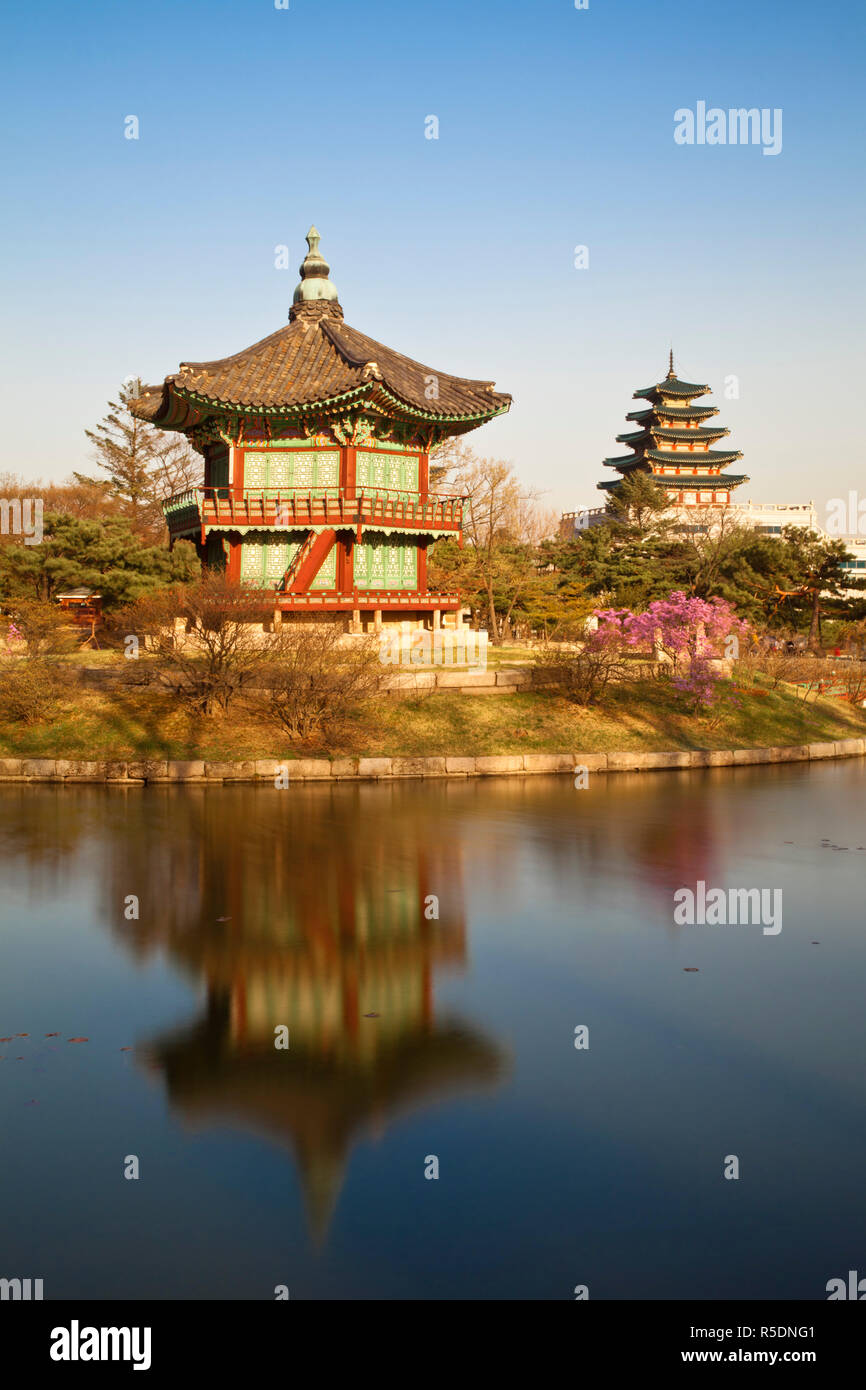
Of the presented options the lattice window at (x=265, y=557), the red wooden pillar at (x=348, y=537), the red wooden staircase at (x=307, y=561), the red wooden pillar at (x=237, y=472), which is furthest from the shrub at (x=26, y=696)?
the red wooden pillar at (x=237, y=472)

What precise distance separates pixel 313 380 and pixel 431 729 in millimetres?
14677

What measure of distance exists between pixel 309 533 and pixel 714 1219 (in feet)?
104

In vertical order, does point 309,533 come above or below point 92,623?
above

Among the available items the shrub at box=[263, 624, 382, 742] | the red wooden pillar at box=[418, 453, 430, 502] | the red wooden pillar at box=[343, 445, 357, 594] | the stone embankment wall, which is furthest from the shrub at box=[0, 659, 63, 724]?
the red wooden pillar at box=[418, 453, 430, 502]

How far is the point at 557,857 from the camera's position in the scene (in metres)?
16.1

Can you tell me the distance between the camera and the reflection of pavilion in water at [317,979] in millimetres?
7781

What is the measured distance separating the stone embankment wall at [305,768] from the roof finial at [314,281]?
2245 cm

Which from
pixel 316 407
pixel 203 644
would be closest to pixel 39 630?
pixel 203 644

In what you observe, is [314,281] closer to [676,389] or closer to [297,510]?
[297,510]

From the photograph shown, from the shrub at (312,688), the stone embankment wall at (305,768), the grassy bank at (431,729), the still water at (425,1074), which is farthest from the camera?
the shrub at (312,688)

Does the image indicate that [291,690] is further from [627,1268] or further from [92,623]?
[627,1268]

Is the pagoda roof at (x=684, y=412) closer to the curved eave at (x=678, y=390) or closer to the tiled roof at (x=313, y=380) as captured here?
the curved eave at (x=678, y=390)
